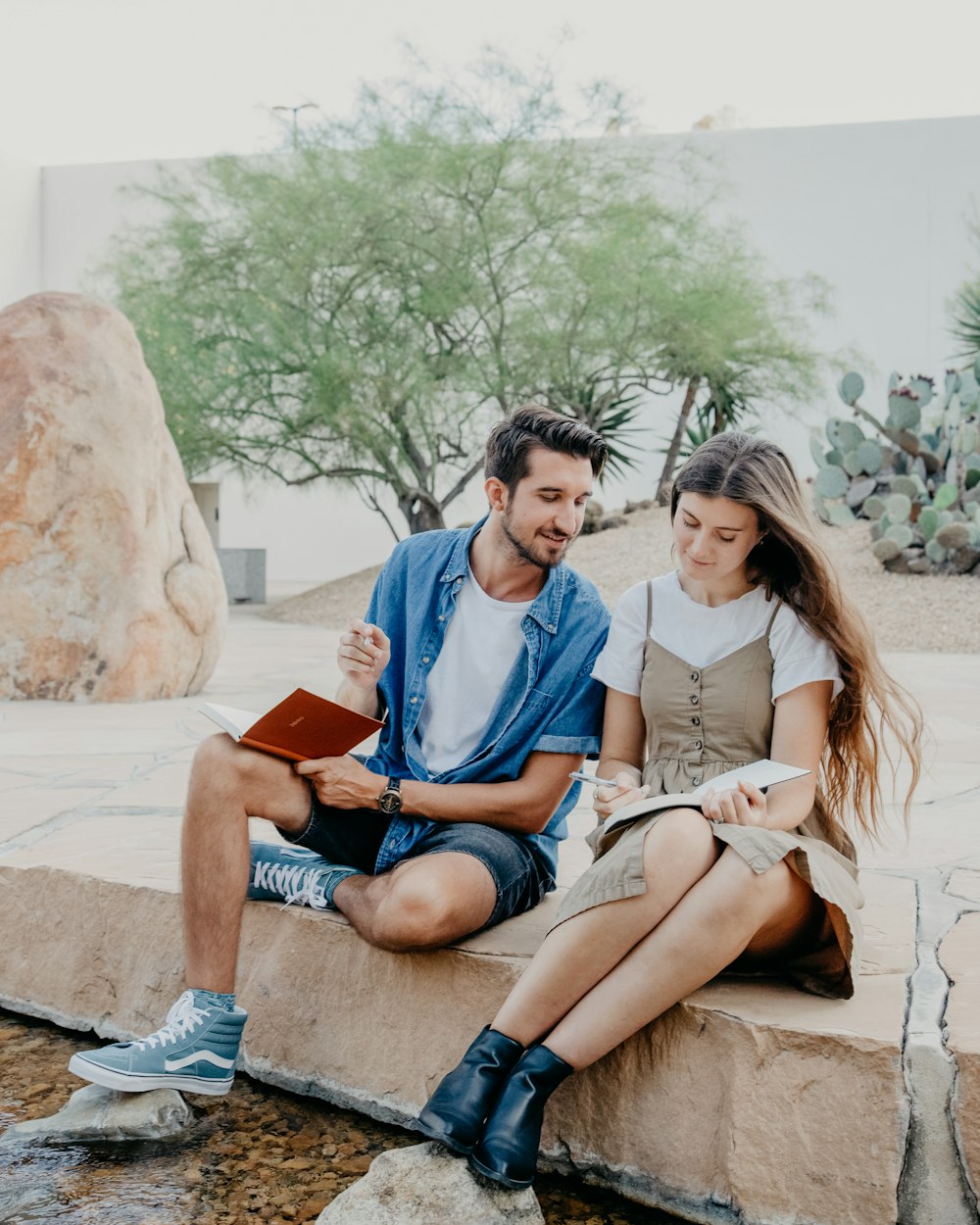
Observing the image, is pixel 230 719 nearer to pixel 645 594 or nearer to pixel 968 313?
pixel 645 594

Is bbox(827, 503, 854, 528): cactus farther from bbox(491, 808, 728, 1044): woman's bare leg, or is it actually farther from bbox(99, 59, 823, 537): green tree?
bbox(491, 808, 728, 1044): woman's bare leg

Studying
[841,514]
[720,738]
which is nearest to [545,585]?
[720,738]

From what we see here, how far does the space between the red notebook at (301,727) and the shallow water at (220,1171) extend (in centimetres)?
61

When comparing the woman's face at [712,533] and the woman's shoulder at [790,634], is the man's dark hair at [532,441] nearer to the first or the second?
the woman's face at [712,533]

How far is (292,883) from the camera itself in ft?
7.73

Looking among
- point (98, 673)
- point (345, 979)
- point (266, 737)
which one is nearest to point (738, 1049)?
point (345, 979)

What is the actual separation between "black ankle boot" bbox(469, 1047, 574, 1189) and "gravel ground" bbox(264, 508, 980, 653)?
5.52 meters

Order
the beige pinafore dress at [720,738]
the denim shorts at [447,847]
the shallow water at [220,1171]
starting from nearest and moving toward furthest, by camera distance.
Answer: the shallow water at [220,1171], the beige pinafore dress at [720,738], the denim shorts at [447,847]

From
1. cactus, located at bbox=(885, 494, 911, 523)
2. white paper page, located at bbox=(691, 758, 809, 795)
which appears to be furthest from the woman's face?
cactus, located at bbox=(885, 494, 911, 523)

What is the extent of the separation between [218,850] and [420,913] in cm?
38

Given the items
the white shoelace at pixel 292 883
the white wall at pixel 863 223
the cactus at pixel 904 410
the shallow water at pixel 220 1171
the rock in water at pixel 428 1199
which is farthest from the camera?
the white wall at pixel 863 223

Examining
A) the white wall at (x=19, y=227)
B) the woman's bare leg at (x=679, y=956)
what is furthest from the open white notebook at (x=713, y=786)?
the white wall at (x=19, y=227)

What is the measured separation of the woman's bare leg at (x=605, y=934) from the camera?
6.09 feet

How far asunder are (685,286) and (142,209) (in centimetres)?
843
